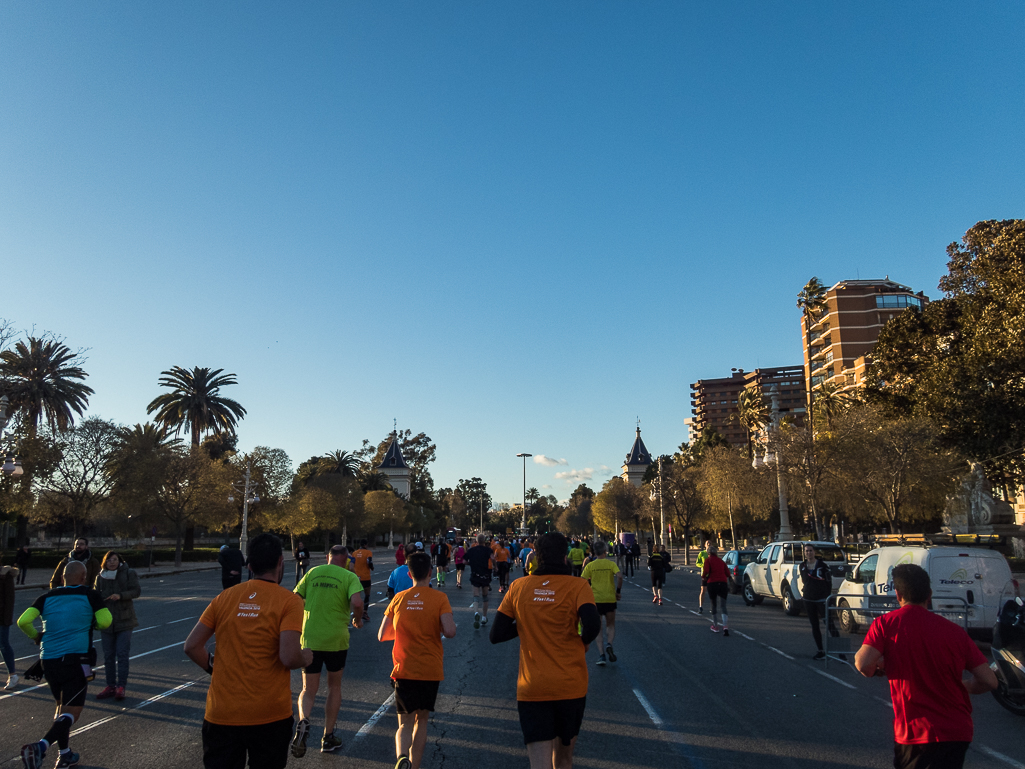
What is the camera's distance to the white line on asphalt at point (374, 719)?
6747 millimetres

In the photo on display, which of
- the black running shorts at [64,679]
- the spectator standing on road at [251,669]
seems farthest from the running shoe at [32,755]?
the spectator standing on road at [251,669]

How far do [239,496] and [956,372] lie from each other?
44.2 m

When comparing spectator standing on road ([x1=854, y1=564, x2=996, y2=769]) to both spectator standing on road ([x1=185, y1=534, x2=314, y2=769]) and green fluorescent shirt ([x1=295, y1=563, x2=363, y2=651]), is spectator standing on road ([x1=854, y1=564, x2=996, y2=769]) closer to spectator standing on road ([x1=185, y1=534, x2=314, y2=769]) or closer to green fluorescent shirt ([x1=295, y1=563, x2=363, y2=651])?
spectator standing on road ([x1=185, y1=534, x2=314, y2=769])

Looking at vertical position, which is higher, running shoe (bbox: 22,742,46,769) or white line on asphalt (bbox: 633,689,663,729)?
running shoe (bbox: 22,742,46,769)

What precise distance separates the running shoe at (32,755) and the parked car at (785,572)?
14.7 meters

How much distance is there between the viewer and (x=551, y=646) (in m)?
4.43

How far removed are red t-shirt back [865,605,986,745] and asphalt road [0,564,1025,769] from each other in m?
2.62

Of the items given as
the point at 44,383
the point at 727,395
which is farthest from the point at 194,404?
the point at 727,395

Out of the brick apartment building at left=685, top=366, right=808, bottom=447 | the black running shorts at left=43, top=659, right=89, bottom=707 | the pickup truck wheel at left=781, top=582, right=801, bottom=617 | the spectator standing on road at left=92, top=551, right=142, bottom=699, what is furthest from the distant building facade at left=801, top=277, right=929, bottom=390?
the black running shorts at left=43, top=659, right=89, bottom=707

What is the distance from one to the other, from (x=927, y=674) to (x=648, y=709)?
4613mm

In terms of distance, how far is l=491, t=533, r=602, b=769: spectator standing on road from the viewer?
433 centimetres

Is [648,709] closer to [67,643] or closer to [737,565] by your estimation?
[67,643]

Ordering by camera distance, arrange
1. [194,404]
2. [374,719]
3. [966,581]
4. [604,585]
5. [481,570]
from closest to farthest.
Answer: [374,719]
[604,585]
[966,581]
[481,570]
[194,404]

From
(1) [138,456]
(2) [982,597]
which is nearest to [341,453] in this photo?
(1) [138,456]
